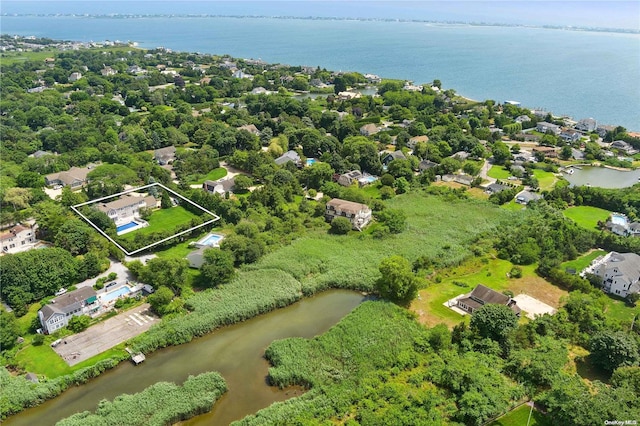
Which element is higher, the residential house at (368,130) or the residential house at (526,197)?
the residential house at (368,130)

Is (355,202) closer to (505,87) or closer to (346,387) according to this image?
(346,387)

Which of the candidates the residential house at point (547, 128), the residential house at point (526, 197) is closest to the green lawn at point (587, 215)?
the residential house at point (526, 197)

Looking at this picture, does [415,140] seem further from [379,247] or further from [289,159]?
[379,247]

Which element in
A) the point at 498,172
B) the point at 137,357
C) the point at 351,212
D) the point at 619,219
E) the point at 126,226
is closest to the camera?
the point at 137,357

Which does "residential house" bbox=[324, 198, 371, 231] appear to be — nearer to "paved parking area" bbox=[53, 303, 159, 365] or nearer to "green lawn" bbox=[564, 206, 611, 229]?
"paved parking area" bbox=[53, 303, 159, 365]

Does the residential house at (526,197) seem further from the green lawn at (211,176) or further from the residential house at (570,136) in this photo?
the green lawn at (211,176)

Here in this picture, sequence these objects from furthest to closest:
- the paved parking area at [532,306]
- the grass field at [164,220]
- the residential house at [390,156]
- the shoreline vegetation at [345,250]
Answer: the residential house at [390,156], the grass field at [164,220], the paved parking area at [532,306], the shoreline vegetation at [345,250]

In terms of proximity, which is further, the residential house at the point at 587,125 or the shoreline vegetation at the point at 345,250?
the residential house at the point at 587,125

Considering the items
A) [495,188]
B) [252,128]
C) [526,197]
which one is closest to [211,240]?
[495,188]
